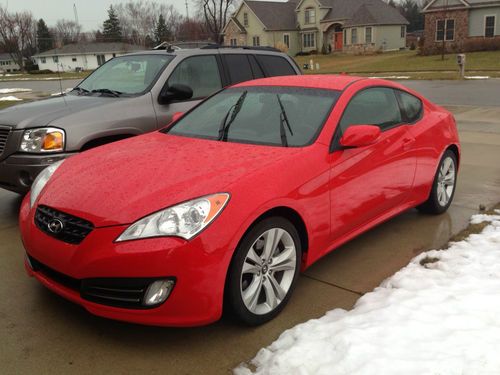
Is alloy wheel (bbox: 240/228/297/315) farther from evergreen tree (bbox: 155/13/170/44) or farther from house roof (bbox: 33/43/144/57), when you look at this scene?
evergreen tree (bbox: 155/13/170/44)

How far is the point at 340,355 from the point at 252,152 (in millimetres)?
1499

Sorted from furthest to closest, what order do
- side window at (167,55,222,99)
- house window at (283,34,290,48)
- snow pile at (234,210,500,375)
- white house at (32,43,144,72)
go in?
white house at (32,43,144,72) < house window at (283,34,290,48) < side window at (167,55,222,99) < snow pile at (234,210,500,375)

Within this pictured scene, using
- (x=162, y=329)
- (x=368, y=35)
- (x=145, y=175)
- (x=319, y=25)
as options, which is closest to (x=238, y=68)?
(x=145, y=175)

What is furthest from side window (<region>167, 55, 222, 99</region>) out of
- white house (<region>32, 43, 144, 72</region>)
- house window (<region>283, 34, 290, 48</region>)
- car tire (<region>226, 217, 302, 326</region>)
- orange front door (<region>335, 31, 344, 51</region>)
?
white house (<region>32, 43, 144, 72</region>)

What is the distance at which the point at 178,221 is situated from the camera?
9.02 ft

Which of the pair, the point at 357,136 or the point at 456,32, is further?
the point at 456,32

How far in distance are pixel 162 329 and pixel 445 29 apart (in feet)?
142

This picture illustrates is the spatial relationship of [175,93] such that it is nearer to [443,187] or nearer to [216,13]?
[443,187]

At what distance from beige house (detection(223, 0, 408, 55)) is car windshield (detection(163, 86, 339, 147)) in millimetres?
47593

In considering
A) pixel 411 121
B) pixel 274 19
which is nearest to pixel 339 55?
pixel 274 19

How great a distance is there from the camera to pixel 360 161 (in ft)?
12.5

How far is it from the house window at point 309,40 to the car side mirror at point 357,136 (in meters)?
57.3

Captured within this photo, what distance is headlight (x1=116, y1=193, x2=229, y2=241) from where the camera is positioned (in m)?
2.71

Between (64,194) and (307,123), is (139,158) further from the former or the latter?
(307,123)
